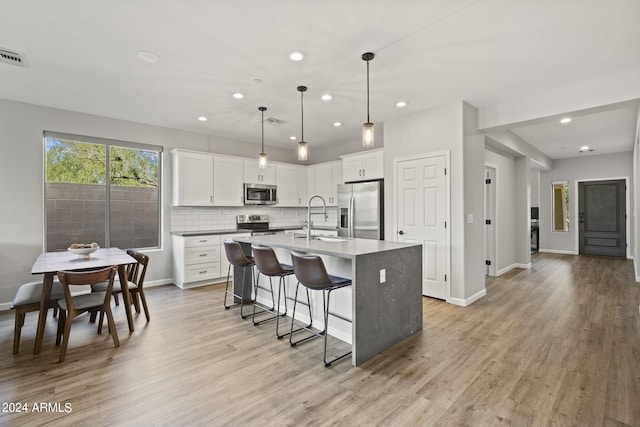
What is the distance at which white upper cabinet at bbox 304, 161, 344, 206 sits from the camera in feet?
20.1

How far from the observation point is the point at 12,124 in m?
3.95

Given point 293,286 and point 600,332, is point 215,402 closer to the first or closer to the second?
point 293,286

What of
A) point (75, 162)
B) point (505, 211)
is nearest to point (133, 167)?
point (75, 162)

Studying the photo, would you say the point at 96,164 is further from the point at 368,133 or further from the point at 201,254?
the point at 368,133

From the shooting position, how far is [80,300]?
9.03 ft

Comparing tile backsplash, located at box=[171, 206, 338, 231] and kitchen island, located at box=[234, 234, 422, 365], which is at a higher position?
tile backsplash, located at box=[171, 206, 338, 231]

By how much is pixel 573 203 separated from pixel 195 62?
32.1ft

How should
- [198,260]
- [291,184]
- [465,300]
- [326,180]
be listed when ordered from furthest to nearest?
[291,184], [326,180], [198,260], [465,300]

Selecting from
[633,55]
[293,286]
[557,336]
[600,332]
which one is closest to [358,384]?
[293,286]

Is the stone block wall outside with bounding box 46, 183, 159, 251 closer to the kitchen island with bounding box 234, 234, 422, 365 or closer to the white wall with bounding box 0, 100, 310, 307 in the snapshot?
the white wall with bounding box 0, 100, 310, 307

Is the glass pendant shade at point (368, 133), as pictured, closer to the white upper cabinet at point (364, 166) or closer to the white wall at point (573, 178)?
the white upper cabinet at point (364, 166)

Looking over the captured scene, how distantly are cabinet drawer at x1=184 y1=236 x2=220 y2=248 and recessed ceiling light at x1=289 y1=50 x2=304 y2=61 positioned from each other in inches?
131

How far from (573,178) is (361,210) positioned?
7004mm

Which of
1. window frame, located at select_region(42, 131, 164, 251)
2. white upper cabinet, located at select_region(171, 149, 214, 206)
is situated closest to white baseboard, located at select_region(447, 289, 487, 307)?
white upper cabinet, located at select_region(171, 149, 214, 206)
